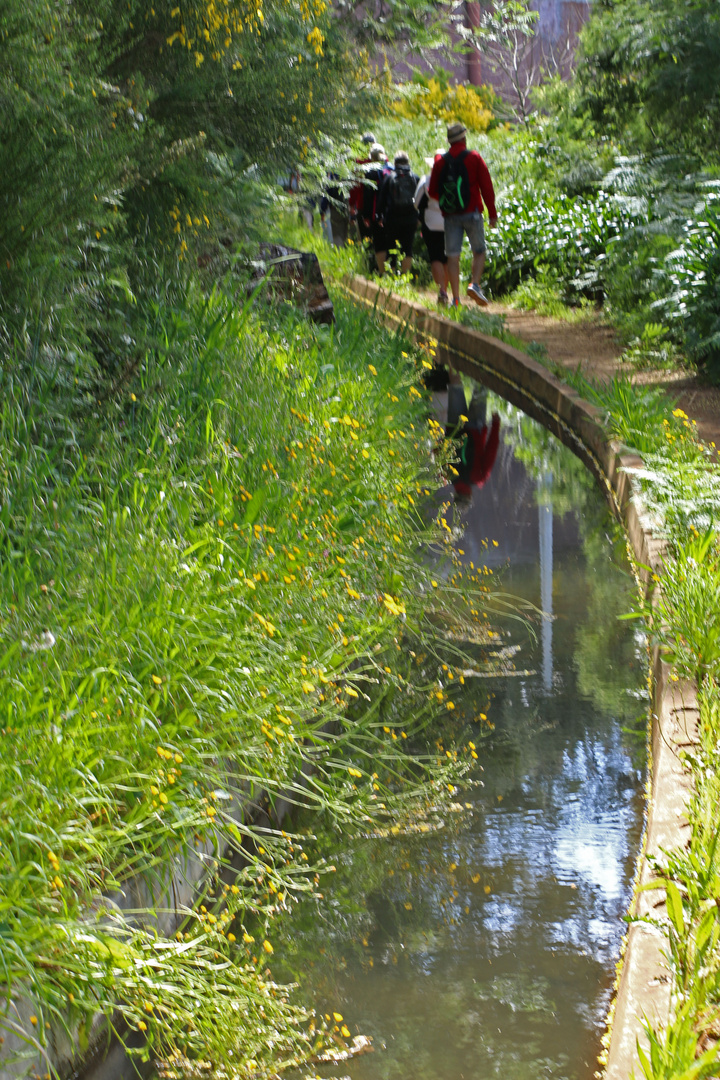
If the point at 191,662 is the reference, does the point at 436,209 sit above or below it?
above

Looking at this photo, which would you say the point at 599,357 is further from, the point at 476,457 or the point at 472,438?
the point at 476,457

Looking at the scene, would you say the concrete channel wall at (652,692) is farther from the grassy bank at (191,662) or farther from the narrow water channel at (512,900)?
the grassy bank at (191,662)

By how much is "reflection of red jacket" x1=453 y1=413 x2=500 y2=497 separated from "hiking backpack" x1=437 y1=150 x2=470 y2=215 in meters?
4.07

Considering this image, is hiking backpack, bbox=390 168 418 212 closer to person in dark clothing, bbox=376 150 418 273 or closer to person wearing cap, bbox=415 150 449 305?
person in dark clothing, bbox=376 150 418 273

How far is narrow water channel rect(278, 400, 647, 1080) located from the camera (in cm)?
271

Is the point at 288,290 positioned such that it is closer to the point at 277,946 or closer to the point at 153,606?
the point at 153,606

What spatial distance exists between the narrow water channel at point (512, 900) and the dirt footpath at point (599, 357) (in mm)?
3170

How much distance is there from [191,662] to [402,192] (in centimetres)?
1236

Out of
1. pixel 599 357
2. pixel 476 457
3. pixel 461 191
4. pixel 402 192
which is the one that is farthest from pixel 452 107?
pixel 476 457

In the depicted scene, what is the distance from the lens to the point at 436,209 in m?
13.6

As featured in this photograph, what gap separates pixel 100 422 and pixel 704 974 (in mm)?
3279

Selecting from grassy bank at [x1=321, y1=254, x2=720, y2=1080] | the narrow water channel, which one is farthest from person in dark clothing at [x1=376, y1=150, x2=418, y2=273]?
the narrow water channel

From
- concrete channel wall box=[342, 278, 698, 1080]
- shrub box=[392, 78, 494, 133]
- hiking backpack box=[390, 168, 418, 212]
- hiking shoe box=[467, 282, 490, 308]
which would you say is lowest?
concrete channel wall box=[342, 278, 698, 1080]

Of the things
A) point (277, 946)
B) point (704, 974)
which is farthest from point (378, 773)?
point (704, 974)
